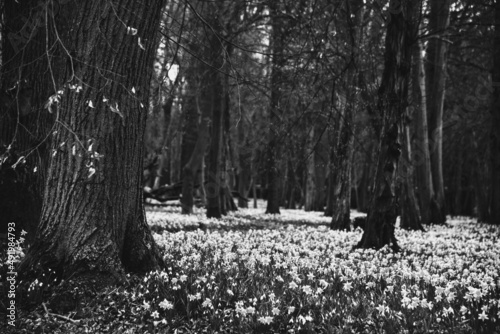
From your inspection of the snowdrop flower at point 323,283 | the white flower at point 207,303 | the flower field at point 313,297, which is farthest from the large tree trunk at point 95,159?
the snowdrop flower at point 323,283

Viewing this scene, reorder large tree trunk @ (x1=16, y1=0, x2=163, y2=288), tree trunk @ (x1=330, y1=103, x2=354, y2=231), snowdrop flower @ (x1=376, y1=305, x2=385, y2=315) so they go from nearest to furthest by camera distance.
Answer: snowdrop flower @ (x1=376, y1=305, x2=385, y2=315) < large tree trunk @ (x1=16, y1=0, x2=163, y2=288) < tree trunk @ (x1=330, y1=103, x2=354, y2=231)

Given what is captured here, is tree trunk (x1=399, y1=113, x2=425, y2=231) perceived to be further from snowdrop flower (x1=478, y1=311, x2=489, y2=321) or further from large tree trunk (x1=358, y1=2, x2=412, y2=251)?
snowdrop flower (x1=478, y1=311, x2=489, y2=321)

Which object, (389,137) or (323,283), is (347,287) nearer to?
(323,283)

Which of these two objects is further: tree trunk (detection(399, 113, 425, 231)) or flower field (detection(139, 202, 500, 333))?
tree trunk (detection(399, 113, 425, 231))

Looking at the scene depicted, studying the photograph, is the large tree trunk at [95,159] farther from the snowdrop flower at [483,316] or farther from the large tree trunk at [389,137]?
the large tree trunk at [389,137]

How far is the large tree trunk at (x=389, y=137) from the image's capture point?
8.04 m

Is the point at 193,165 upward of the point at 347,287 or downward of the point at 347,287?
upward

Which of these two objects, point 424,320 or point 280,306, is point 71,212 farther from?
point 424,320

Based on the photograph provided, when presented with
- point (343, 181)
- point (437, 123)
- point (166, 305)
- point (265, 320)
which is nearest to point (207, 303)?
point (166, 305)

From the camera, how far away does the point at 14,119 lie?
633 cm

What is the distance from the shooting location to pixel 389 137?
8148 mm

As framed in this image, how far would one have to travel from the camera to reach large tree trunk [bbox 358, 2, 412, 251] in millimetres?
8039

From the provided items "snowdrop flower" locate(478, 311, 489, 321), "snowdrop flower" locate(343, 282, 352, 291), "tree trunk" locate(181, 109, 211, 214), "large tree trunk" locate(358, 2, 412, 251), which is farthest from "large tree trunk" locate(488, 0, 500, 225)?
"snowdrop flower" locate(478, 311, 489, 321)

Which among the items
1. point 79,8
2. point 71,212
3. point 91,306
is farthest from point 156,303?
point 79,8
